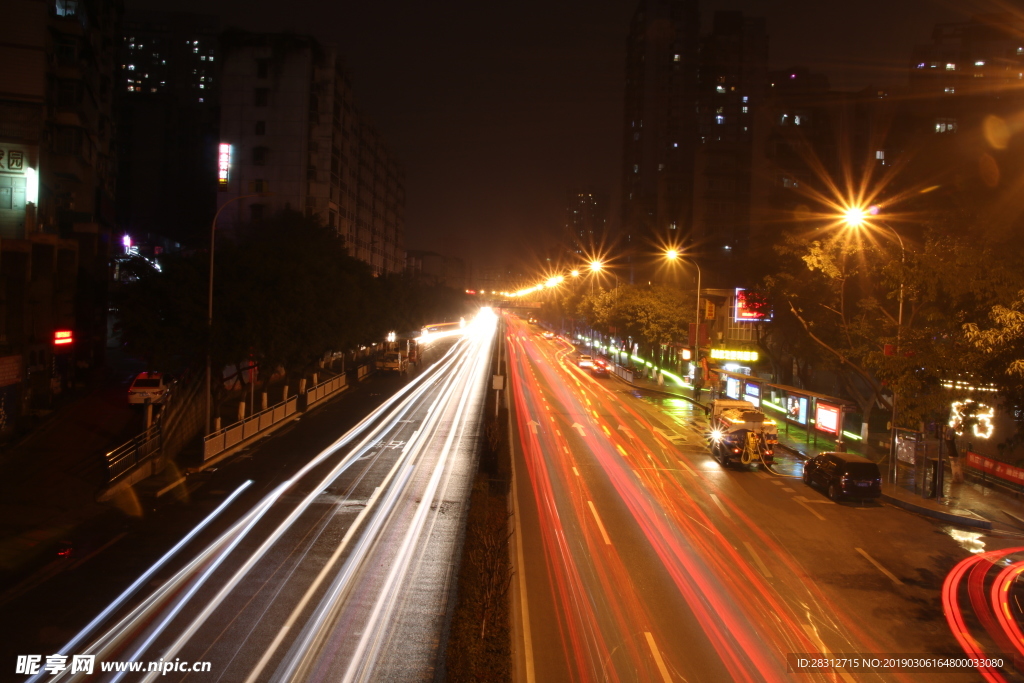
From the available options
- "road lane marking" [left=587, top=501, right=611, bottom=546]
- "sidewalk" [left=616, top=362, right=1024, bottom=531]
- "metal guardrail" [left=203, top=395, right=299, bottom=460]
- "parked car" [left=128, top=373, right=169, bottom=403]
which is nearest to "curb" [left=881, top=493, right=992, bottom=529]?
"sidewalk" [left=616, top=362, right=1024, bottom=531]

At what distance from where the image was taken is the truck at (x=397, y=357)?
54.2 meters

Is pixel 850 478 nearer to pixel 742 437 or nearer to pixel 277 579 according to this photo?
pixel 742 437

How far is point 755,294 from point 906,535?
23.5 meters

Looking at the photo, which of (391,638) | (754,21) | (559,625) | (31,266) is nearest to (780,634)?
(559,625)

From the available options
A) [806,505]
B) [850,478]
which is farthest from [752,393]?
[806,505]

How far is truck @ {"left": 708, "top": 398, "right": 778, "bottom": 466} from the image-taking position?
25.0m

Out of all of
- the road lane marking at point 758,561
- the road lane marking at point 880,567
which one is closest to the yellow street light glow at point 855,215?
the road lane marking at point 880,567

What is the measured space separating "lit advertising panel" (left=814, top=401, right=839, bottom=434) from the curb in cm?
727

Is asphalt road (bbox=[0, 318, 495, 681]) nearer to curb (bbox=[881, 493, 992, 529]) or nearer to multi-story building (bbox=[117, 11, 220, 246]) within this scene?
curb (bbox=[881, 493, 992, 529])

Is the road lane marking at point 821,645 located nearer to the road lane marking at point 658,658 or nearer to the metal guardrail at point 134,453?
the road lane marking at point 658,658

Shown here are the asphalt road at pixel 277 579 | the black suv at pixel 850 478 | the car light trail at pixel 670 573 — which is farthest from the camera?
the black suv at pixel 850 478

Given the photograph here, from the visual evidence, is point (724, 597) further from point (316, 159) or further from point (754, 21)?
point (754, 21)

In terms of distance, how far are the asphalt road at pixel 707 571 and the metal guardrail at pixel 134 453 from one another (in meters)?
10.9

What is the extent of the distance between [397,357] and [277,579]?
4238 centimetres
